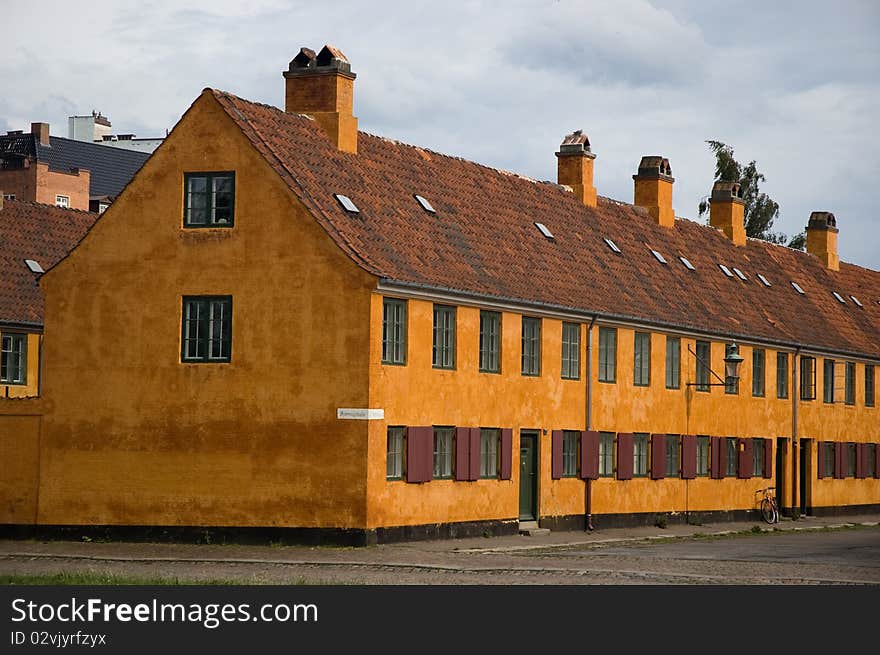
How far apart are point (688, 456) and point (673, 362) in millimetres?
2415

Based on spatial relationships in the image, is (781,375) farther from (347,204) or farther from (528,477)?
(347,204)

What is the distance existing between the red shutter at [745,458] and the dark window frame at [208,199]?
19393mm

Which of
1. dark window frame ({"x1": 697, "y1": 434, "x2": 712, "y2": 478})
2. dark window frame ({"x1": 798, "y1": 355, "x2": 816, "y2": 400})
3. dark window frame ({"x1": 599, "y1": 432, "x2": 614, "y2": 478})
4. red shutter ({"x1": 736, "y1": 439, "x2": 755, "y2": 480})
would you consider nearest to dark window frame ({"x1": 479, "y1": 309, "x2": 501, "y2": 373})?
dark window frame ({"x1": 599, "y1": 432, "x2": 614, "y2": 478})

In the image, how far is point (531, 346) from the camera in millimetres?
40375

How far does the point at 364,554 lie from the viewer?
32375 millimetres

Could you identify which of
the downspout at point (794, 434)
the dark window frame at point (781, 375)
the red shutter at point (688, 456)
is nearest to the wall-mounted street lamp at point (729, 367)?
the red shutter at point (688, 456)

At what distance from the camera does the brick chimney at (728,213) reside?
2327 inches

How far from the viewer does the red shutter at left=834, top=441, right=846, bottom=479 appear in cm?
5706

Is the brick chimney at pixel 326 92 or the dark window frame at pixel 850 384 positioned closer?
the brick chimney at pixel 326 92

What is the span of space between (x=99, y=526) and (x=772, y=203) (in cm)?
5768

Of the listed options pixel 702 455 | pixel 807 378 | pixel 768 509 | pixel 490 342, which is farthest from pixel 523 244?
pixel 807 378

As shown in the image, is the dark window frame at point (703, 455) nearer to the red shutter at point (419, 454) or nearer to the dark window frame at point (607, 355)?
the dark window frame at point (607, 355)

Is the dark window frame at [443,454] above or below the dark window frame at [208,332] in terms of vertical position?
below
